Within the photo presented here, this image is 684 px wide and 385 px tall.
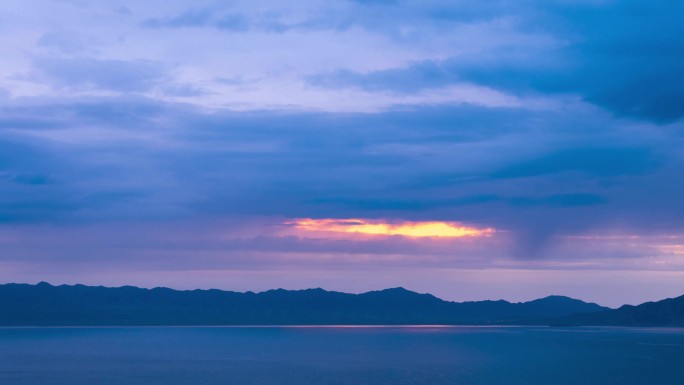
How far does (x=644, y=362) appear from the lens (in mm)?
132500

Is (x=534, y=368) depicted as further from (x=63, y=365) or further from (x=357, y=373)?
(x=63, y=365)

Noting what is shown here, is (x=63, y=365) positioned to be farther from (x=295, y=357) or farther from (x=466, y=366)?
(x=466, y=366)

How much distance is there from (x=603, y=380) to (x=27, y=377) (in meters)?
73.4

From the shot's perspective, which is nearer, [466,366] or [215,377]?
[215,377]

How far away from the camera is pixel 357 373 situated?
109 metres

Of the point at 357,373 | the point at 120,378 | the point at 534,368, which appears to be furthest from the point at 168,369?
the point at 534,368

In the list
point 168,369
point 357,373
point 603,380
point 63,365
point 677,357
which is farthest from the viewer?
point 677,357

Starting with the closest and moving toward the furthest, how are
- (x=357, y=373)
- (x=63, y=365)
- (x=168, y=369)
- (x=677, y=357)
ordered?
(x=357, y=373), (x=168, y=369), (x=63, y=365), (x=677, y=357)

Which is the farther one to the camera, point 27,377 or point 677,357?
point 677,357

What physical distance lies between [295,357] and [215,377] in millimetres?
48186

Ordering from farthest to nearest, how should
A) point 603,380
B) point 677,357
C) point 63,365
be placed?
point 677,357 → point 63,365 → point 603,380

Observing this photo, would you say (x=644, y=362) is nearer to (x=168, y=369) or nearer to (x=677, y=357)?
(x=677, y=357)

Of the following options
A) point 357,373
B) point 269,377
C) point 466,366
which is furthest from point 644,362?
point 269,377

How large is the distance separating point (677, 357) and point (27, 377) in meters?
109
